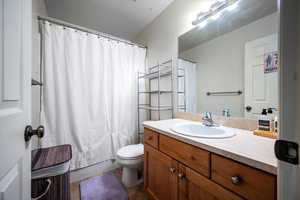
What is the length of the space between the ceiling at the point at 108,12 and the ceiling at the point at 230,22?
69 cm

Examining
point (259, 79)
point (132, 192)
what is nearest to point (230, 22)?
point (259, 79)

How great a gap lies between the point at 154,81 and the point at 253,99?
135 cm

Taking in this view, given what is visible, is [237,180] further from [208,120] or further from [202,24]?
[202,24]

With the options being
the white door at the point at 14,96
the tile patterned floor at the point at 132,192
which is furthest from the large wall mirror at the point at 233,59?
the white door at the point at 14,96

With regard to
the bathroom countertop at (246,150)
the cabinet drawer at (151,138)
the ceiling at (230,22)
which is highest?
the ceiling at (230,22)

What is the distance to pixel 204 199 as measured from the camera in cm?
70

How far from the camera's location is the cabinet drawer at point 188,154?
69 centimetres

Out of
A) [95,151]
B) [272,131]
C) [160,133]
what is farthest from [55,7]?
[272,131]

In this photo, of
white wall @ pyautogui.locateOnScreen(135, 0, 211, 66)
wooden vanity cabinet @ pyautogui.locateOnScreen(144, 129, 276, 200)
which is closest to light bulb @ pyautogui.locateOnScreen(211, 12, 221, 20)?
white wall @ pyautogui.locateOnScreen(135, 0, 211, 66)

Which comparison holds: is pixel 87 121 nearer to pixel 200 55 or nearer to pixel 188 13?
pixel 200 55

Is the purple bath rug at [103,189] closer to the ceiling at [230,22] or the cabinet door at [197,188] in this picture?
the cabinet door at [197,188]

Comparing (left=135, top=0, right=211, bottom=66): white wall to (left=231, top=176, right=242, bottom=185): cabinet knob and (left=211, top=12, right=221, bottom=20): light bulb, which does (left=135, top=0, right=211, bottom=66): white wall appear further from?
(left=231, top=176, right=242, bottom=185): cabinet knob

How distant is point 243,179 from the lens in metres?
0.54

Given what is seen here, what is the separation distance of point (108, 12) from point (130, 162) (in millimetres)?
2107
